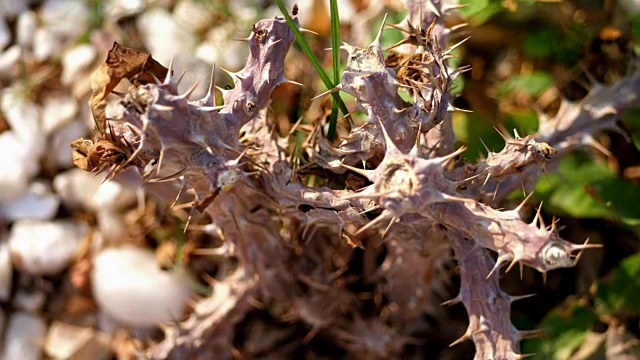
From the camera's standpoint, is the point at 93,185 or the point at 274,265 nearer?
the point at 274,265

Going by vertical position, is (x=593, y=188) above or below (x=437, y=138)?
below

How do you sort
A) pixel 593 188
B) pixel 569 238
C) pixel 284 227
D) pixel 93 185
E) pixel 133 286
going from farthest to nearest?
pixel 93 185
pixel 133 286
pixel 569 238
pixel 593 188
pixel 284 227

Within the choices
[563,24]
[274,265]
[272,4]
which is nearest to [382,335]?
[274,265]

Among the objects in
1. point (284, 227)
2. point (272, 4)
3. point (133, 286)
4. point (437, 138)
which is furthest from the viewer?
point (272, 4)

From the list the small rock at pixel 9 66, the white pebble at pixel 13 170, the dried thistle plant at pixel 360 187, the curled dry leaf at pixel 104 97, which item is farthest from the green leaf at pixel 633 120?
the small rock at pixel 9 66

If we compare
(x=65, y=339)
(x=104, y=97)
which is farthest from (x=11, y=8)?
(x=104, y=97)

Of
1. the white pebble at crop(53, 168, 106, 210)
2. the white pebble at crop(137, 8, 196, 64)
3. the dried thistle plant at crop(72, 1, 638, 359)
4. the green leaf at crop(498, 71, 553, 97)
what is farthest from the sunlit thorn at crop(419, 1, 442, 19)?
the white pebble at crop(53, 168, 106, 210)

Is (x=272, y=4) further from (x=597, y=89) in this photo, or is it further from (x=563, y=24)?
(x=597, y=89)
